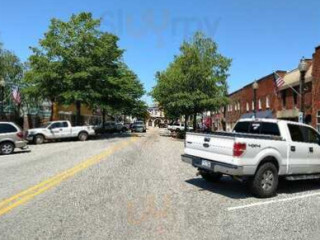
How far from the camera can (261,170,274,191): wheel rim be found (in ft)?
37.0

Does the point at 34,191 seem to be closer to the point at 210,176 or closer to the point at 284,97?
the point at 210,176

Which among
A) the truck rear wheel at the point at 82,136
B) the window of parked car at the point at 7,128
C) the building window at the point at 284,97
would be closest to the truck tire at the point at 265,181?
the window of parked car at the point at 7,128

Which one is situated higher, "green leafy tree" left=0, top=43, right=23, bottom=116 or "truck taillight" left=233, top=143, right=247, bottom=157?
"green leafy tree" left=0, top=43, right=23, bottom=116

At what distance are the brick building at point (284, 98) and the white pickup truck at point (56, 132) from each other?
1663cm

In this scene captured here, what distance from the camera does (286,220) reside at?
28.3 feet

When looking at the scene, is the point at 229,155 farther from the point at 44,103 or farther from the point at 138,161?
the point at 44,103

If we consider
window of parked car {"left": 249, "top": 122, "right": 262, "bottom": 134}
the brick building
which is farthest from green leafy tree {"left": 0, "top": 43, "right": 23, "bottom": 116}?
window of parked car {"left": 249, "top": 122, "right": 262, "bottom": 134}

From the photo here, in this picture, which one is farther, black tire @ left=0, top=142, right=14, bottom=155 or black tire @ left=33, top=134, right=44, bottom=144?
black tire @ left=33, top=134, right=44, bottom=144

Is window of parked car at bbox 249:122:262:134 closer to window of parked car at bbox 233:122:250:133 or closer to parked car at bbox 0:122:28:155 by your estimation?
window of parked car at bbox 233:122:250:133

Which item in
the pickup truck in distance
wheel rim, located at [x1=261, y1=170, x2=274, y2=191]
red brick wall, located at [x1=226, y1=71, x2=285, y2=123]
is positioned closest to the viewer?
the pickup truck in distance

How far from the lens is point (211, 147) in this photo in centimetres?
1173

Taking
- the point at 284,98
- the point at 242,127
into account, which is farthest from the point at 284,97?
the point at 242,127

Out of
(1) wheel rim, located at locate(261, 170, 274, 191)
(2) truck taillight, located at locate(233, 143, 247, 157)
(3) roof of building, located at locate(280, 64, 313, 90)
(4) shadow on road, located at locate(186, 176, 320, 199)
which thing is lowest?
(4) shadow on road, located at locate(186, 176, 320, 199)

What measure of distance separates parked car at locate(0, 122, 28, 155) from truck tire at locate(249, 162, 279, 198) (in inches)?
640
